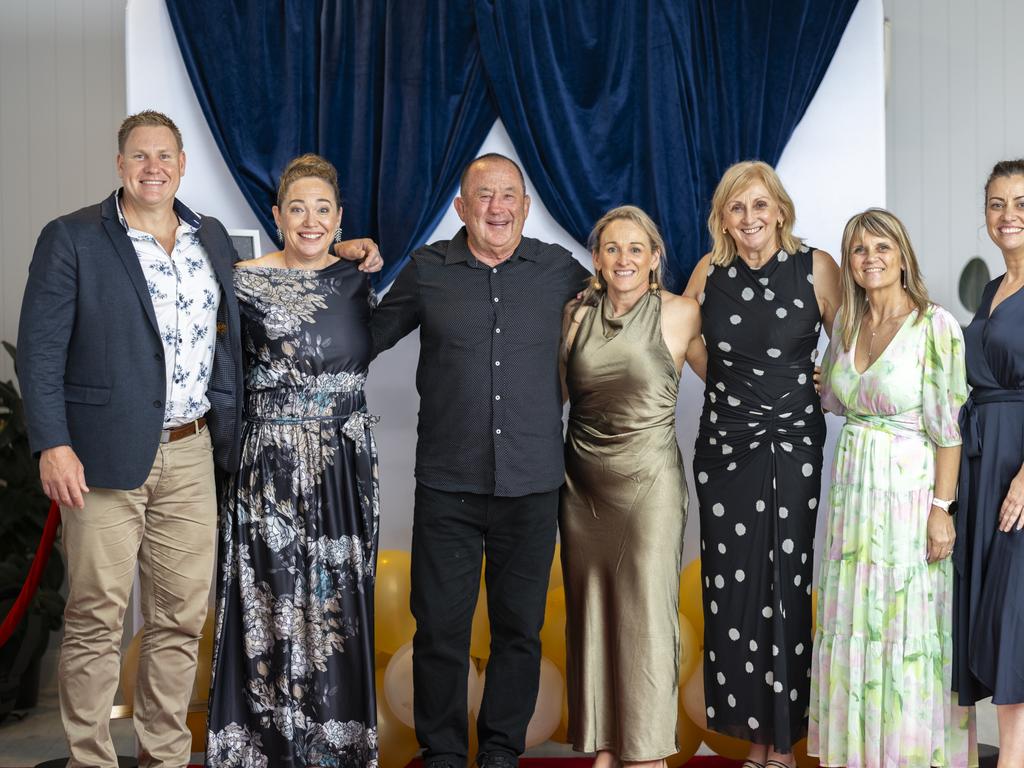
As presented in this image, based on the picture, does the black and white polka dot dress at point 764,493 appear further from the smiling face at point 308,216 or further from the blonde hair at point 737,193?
the smiling face at point 308,216

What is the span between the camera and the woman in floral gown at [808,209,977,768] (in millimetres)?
2805

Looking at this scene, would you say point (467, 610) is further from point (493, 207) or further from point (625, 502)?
point (493, 207)

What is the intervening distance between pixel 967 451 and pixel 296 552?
6.17 ft

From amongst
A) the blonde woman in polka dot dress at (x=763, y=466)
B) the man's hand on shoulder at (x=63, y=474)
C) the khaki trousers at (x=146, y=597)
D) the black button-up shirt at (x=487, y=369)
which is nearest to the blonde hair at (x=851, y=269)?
the blonde woman in polka dot dress at (x=763, y=466)

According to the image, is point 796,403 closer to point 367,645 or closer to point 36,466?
point 367,645

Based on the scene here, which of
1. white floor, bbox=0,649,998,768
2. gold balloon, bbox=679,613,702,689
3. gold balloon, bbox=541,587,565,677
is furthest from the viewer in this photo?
white floor, bbox=0,649,998,768

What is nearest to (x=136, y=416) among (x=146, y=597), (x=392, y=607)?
(x=146, y=597)

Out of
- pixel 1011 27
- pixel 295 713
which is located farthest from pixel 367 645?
pixel 1011 27

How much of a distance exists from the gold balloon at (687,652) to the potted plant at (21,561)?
2477 mm

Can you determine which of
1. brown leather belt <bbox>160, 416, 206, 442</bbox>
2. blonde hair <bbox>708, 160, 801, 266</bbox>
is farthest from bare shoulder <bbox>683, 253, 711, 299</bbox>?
brown leather belt <bbox>160, 416, 206, 442</bbox>

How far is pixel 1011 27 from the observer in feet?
16.1

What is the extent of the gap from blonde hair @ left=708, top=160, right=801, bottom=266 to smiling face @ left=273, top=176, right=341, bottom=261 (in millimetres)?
1130

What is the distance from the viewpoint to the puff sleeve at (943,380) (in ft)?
9.14

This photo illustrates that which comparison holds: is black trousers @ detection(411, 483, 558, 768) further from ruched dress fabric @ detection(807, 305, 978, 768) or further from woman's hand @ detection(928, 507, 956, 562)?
woman's hand @ detection(928, 507, 956, 562)
